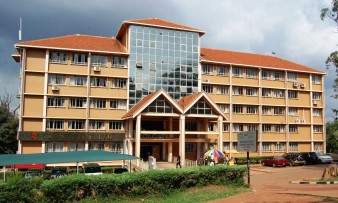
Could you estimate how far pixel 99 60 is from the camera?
39.2m

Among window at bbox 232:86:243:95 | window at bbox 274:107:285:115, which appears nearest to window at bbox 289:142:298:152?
window at bbox 274:107:285:115

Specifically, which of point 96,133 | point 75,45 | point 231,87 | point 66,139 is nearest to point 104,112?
point 96,133

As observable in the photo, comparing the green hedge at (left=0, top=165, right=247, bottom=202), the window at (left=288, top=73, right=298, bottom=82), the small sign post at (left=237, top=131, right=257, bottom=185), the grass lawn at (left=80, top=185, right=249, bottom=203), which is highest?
the window at (left=288, top=73, right=298, bottom=82)

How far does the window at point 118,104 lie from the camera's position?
1555 inches

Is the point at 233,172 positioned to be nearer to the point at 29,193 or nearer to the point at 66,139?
the point at 29,193

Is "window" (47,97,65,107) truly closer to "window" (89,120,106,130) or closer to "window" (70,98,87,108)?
"window" (70,98,87,108)

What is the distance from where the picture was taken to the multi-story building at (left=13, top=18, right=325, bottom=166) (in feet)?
118

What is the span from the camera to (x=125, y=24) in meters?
39.8

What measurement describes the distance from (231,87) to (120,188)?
30.4 metres

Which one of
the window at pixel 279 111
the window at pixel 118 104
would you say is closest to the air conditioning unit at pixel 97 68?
the window at pixel 118 104

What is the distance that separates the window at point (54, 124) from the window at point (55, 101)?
181cm

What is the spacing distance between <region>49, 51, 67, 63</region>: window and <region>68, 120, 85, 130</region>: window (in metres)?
6.70

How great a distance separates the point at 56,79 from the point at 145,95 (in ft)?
32.5

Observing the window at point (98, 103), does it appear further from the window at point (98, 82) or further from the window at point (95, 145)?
the window at point (95, 145)
